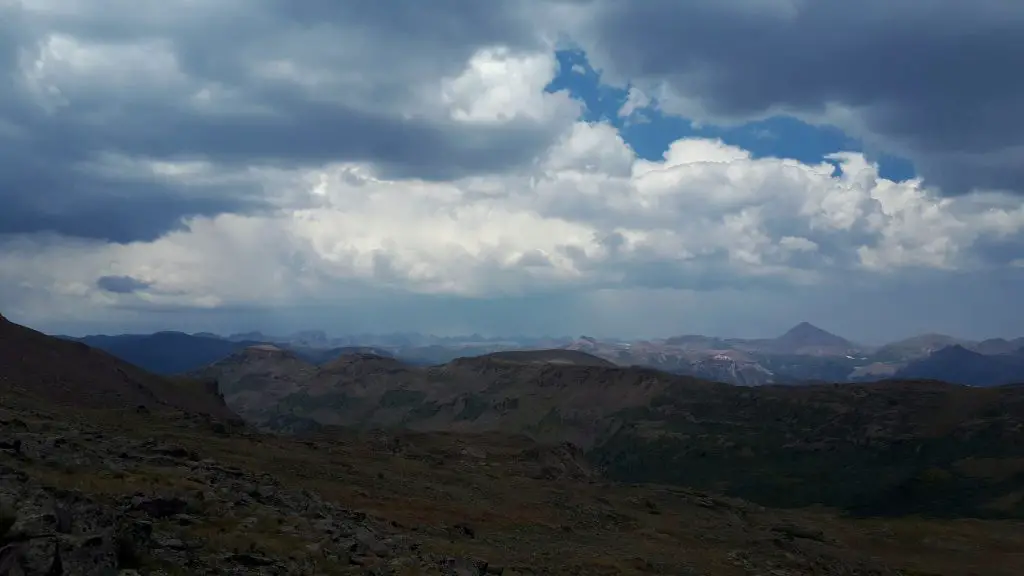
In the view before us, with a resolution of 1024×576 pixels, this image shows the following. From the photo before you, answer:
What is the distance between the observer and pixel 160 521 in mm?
28359

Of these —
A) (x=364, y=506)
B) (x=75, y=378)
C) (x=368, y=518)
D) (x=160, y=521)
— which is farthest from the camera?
(x=75, y=378)

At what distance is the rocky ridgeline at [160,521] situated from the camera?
19.1 m

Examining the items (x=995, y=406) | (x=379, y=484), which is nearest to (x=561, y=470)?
(x=379, y=484)

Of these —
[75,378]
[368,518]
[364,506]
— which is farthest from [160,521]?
[75,378]

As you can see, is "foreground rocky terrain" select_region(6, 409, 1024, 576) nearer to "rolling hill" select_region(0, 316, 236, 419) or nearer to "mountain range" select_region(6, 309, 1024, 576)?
"mountain range" select_region(6, 309, 1024, 576)

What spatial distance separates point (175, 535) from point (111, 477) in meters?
10.8

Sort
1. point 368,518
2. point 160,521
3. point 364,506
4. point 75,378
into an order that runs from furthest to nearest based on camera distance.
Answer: point 75,378, point 364,506, point 368,518, point 160,521

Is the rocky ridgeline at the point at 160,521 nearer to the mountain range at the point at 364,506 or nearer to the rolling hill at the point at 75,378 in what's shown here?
the mountain range at the point at 364,506

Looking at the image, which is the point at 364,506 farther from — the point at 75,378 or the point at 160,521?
the point at 75,378

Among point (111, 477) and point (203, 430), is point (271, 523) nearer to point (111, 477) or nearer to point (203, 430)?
point (111, 477)

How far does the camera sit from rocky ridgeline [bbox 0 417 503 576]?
19.1 metres

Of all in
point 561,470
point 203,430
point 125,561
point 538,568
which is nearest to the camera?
point 125,561

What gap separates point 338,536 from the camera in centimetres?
3356

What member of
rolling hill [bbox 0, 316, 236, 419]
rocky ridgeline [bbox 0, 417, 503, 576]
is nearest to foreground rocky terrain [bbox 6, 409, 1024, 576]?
rocky ridgeline [bbox 0, 417, 503, 576]
